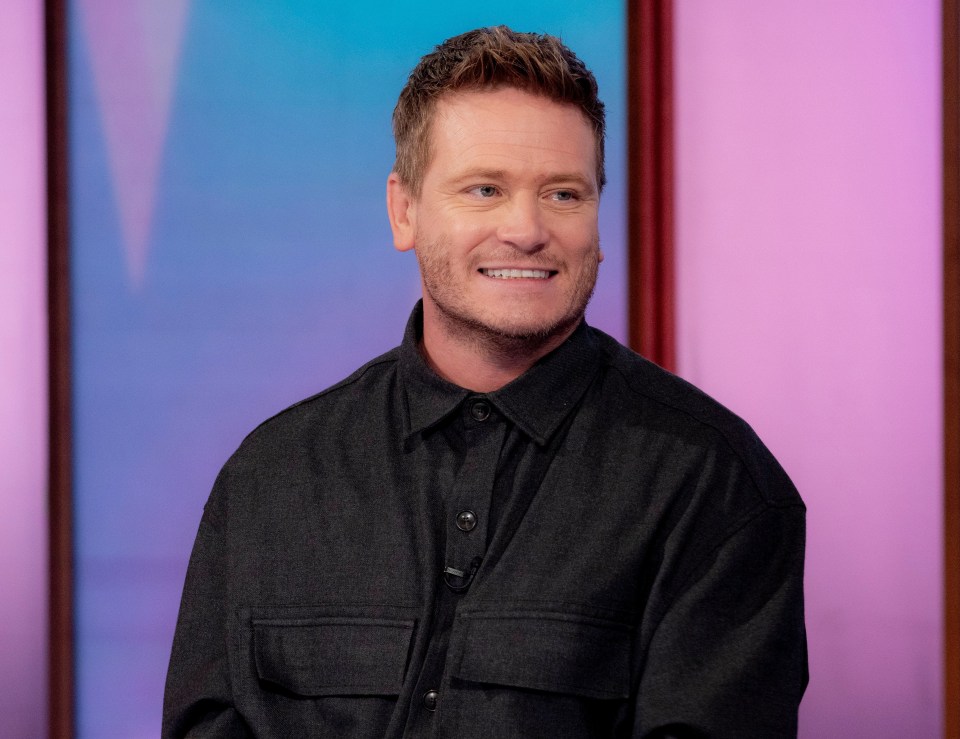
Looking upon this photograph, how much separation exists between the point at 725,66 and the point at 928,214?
20.1 inches

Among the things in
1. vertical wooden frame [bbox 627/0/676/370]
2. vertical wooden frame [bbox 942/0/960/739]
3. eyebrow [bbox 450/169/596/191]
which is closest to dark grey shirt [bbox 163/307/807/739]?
eyebrow [bbox 450/169/596/191]

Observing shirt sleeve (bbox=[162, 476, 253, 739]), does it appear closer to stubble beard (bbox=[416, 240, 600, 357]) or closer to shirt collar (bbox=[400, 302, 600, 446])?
shirt collar (bbox=[400, 302, 600, 446])

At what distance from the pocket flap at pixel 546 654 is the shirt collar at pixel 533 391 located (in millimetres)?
275

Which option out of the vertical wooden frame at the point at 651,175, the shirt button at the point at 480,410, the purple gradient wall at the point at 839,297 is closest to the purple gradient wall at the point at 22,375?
the shirt button at the point at 480,410

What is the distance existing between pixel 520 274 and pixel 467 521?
0.37 metres

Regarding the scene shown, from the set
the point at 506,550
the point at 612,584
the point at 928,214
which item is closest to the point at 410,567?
the point at 506,550

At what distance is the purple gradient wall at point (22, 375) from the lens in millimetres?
2521

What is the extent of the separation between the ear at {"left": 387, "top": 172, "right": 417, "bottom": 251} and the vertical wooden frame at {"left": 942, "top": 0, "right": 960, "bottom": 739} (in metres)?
1.11

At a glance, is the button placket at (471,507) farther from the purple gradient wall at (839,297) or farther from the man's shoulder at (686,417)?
the purple gradient wall at (839,297)

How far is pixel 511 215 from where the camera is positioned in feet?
5.83

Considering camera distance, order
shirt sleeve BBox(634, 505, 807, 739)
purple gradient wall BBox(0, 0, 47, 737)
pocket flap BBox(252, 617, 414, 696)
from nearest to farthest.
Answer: shirt sleeve BBox(634, 505, 807, 739) → pocket flap BBox(252, 617, 414, 696) → purple gradient wall BBox(0, 0, 47, 737)

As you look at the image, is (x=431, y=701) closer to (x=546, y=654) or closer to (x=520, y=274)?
(x=546, y=654)

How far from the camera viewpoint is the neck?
1.85m

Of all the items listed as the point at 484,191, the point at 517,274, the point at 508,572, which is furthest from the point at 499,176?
the point at 508,572
